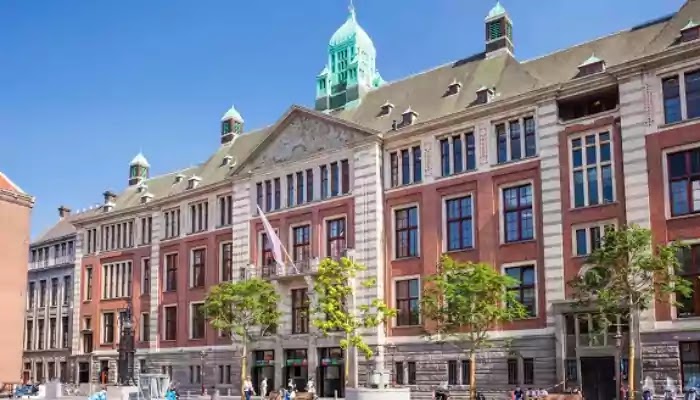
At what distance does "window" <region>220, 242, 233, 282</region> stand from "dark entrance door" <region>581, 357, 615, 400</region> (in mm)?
29441

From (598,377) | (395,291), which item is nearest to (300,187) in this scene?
(395,291)

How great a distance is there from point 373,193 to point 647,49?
18297 mm

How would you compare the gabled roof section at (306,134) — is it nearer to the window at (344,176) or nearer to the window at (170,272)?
the window at (344,176)

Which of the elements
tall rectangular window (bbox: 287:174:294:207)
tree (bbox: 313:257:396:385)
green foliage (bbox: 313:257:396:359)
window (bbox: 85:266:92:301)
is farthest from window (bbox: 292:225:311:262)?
window (bbox: 85:266:92:301)

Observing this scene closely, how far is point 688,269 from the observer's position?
40344 mm

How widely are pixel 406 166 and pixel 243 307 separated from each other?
1383 cm

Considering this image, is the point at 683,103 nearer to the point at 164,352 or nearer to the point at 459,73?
the point at 459,73

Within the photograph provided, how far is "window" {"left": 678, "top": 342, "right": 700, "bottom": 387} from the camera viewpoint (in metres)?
39.3

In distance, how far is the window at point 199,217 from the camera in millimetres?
67375

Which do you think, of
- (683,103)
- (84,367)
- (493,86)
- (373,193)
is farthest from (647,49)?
(84,367)

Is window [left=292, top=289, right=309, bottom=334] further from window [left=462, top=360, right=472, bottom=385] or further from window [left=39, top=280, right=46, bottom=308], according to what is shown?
window [left=39, top=280, right=46, bottom=308]

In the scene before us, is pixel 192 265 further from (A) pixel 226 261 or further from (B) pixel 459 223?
(B) pixel 459 223

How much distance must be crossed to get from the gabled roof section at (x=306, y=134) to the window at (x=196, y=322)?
36.5 feet

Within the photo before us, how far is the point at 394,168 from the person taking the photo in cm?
5453
